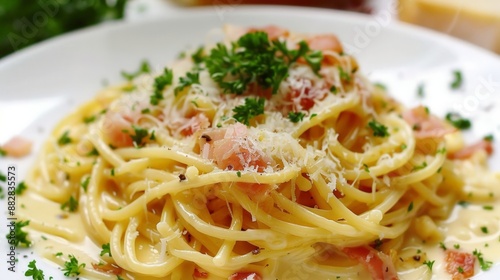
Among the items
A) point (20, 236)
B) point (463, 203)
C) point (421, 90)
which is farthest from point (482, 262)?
point (20, 236)

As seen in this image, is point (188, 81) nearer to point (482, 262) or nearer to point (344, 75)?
point (344, 75)

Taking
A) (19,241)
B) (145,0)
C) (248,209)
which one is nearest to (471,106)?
(248,209)

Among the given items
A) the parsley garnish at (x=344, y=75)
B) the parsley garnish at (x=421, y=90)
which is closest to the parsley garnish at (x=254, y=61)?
the parsley garnish at (x=344, y=75)

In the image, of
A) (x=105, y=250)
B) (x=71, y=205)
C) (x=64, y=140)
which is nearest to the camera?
(x=105, y=250)

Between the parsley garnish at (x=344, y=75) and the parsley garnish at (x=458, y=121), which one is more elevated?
the parsley garnish at (x=344, y=75)

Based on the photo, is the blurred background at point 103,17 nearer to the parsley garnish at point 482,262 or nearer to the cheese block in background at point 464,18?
the cheese block in background at point 464,18

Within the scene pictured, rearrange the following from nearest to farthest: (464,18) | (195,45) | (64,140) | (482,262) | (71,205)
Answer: (482,262)
(71,205)
(64,140)
(195,45)
(464,18)
